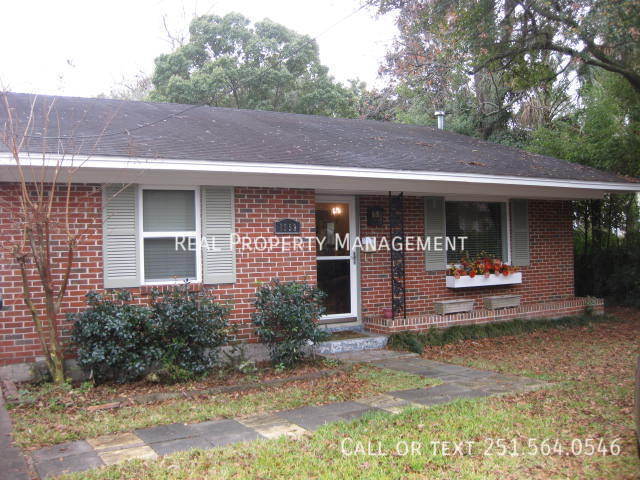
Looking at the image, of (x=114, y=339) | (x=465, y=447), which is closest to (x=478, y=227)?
(x=465, y=447)

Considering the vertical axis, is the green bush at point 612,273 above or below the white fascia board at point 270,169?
below

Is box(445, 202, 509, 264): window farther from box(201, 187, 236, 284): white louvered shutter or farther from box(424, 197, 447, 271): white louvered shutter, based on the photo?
box(201, 187, 236, 284): white louvered shutter

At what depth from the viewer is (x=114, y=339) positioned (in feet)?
21.8

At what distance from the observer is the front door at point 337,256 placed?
962 centimetres

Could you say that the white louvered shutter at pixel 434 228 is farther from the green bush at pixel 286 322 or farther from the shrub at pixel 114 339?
the shrub at pixel 114 339

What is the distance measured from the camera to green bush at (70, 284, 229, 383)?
6.57 meters

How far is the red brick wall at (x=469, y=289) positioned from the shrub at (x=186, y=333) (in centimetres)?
334

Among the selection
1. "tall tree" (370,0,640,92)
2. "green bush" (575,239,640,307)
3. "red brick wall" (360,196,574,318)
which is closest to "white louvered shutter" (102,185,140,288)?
"red brick wall" (360,196,574,318)

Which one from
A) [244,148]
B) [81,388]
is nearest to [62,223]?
[81,388]

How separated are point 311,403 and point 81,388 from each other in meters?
2.57

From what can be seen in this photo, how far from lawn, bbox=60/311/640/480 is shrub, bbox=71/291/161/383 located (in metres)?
2.36

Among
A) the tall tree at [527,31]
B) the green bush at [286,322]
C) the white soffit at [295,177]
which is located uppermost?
the tall tree at [527,31]

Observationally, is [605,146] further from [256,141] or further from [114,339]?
[114,339]

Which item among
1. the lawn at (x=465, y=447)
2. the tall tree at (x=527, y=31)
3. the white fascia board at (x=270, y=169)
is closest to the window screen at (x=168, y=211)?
the white fascia board at (x=270, y=169)
